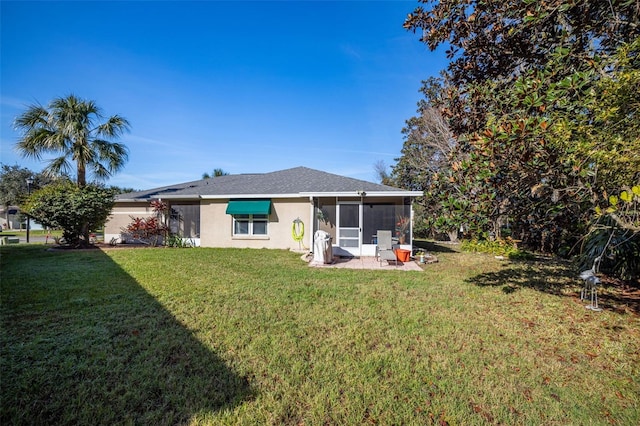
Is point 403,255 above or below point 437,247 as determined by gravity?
above

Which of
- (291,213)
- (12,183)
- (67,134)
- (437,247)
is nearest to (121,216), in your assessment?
(67,134)

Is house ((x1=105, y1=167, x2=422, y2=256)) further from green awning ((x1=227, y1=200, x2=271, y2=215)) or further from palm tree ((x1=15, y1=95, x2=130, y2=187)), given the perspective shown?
palm tree ((x1=15, y1=95, x2=130, y2=187))

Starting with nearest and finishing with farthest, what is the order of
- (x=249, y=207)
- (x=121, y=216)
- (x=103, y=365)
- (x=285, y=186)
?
(x=103, y=365), (x=249, y=207), (x=285, y=186), (x=121, y=216)

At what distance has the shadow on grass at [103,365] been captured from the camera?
3271 mm

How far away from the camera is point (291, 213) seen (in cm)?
1681

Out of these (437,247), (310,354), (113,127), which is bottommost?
(310,354)

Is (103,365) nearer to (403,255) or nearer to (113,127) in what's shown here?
(403,255)

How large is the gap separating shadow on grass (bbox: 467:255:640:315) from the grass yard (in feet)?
0.63

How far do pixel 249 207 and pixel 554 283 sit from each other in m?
15.2

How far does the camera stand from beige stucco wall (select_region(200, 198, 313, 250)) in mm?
16688

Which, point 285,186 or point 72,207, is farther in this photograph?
point 285,186

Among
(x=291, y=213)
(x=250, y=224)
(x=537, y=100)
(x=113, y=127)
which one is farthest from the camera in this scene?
(x=113, y=127)

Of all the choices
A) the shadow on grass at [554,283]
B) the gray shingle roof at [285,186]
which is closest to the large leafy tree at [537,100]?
the shadow on grass at [554,283]

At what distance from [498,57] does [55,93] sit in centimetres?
2443
